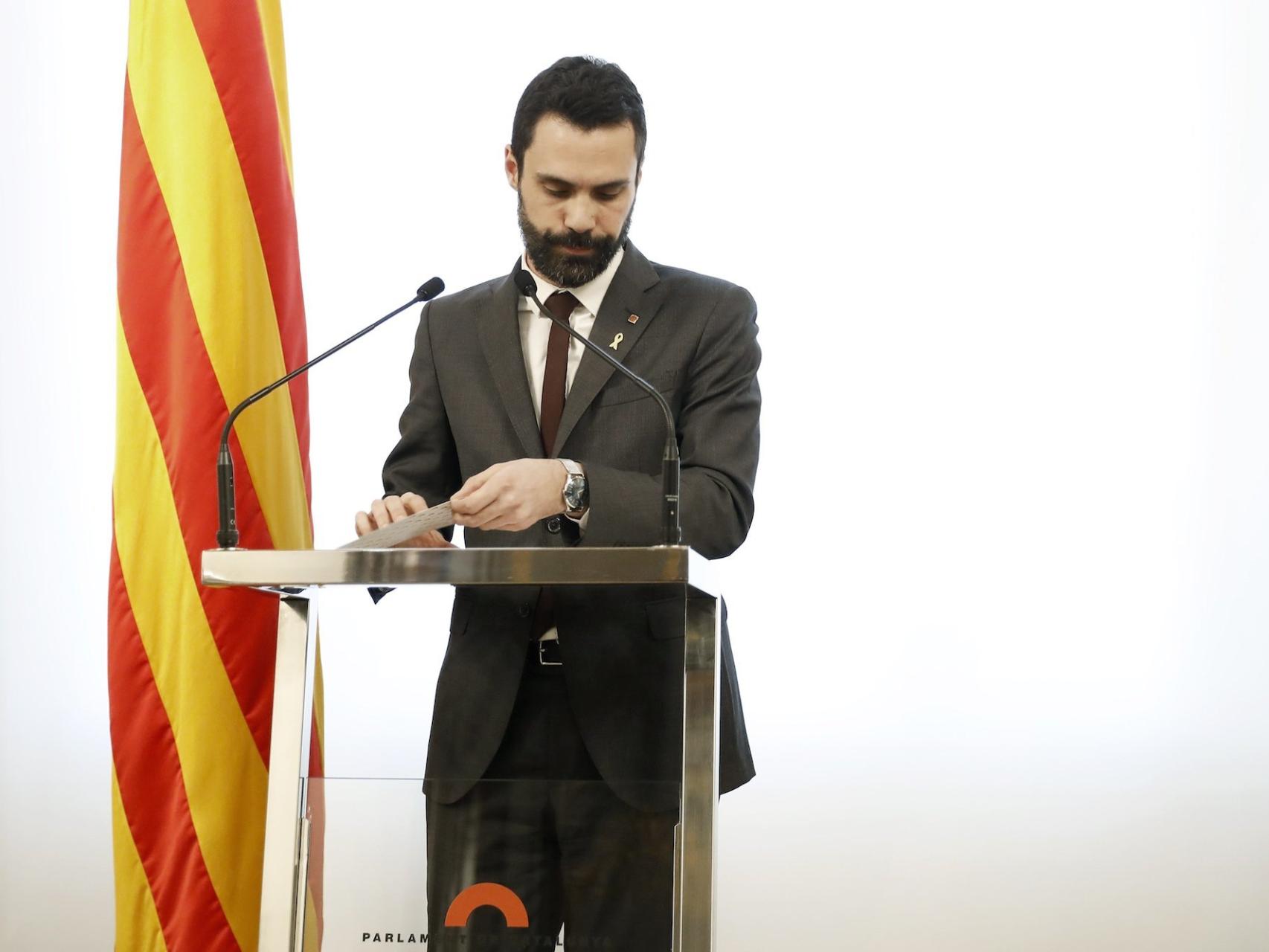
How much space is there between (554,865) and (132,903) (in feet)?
3.14

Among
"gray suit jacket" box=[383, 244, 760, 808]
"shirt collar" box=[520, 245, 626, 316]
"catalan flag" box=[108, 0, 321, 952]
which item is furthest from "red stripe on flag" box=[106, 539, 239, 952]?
"shirt collar" box=[520, 245, 626, 316]

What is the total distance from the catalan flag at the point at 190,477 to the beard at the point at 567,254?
0.54m

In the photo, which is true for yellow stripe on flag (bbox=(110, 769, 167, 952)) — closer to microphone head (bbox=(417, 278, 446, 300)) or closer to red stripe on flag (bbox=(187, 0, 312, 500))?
red stripe on flag (bbox=(187, 0, 312, 500))

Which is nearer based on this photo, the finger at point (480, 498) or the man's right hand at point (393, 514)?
the finger at point (480, 498)

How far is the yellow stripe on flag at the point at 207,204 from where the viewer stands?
1.97 metres

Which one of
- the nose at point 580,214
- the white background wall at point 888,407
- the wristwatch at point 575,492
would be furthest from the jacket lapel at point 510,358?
the white background wall at point 888,407

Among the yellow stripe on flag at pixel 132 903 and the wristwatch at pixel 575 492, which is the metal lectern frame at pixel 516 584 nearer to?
the wristwatch at pixel 575 492

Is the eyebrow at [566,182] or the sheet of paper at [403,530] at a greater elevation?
the eyebrow at [566,182]

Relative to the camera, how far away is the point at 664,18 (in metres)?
2.78

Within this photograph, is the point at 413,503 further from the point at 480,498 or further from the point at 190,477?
the point at 190,477

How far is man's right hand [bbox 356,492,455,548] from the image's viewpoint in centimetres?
141

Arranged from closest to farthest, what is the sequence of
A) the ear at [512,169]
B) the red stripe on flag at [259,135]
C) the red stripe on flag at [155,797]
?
the ear at [512,169] → the red stripe on flag at [155,797] → the red stripe on flag at [259,135]

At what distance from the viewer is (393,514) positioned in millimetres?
1420

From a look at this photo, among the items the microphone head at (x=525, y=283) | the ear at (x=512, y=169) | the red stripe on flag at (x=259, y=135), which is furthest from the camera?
the red stripe on flag at (x=259, y=135)
